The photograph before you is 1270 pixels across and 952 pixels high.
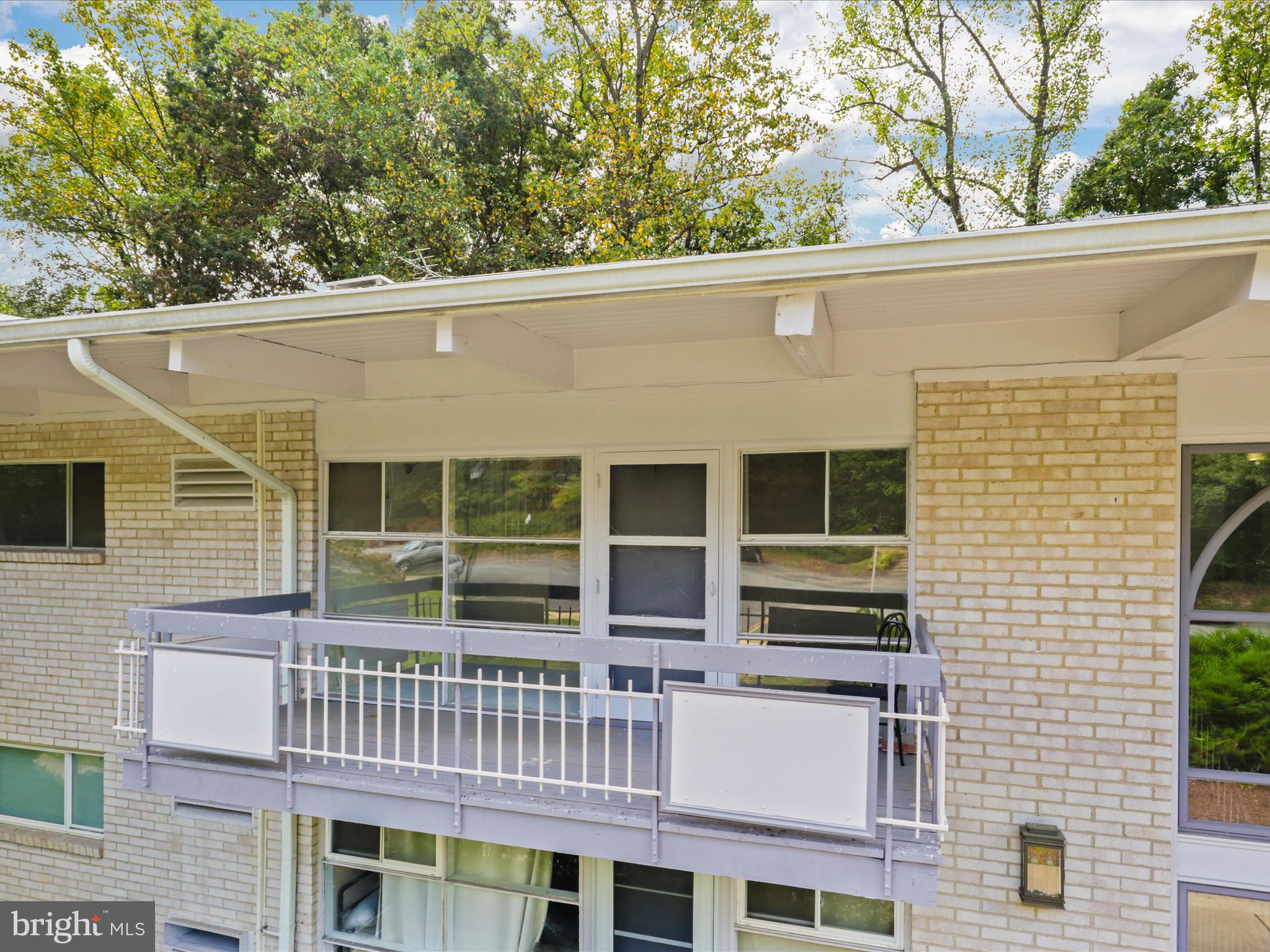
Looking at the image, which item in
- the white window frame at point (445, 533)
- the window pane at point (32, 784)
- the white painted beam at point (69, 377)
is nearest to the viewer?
the white painted beam at point (69, 377)

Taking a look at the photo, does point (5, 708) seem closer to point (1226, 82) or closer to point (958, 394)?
point (958, 394)

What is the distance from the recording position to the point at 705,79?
1043 cm

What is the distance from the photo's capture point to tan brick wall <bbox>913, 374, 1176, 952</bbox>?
334cm

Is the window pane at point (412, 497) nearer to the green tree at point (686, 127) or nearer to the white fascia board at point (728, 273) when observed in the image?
the white fascia board at point (728, 273)

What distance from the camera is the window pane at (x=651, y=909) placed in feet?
13.6

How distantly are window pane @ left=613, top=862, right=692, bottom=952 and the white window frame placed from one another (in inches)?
56.9

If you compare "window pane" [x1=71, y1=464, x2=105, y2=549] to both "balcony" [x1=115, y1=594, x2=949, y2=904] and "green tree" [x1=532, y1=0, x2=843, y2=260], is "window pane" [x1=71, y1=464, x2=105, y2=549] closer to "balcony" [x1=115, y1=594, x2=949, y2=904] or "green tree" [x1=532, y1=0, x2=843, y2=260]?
"balcony" [x1=115, y1=594, x2=949, y2=904]

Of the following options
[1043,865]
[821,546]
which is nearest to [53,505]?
[821,546]

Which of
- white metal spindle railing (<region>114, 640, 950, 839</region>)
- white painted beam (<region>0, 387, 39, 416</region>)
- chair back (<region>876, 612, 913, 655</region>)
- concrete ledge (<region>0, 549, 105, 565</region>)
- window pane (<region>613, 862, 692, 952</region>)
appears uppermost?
white painted beam (<region>0, 387, 39, 416</region>)

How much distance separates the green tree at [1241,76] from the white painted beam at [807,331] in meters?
9.56

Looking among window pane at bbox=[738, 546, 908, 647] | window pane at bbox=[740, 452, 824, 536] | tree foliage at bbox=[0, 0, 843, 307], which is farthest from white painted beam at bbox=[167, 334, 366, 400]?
tree foliage at bbox=[0, 0, 843, 307]

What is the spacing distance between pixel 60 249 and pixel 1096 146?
632 inches

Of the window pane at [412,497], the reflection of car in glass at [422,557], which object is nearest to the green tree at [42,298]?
the window pane at [412,497]

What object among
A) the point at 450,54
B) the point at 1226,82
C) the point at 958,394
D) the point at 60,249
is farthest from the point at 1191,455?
the point at 60,249
